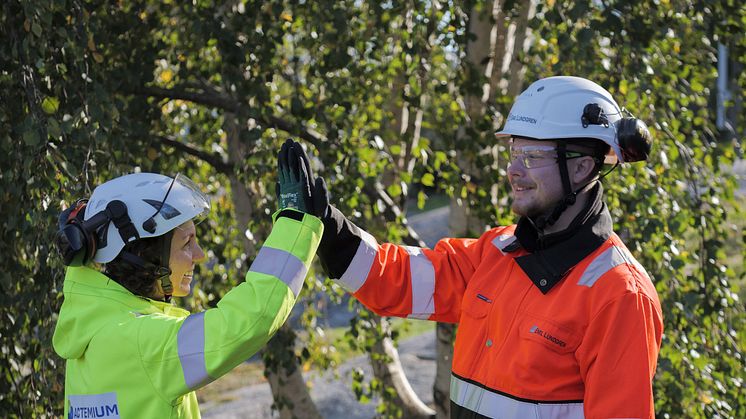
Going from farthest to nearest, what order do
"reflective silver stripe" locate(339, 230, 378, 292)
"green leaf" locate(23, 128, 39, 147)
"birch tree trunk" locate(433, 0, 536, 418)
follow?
"birch tree trunk" locate(433, 0, 536, 418)
"green leaf" locate(23, 128, 39, 147)
"reflective silver stripe" locate(339, 230, 378, 292)

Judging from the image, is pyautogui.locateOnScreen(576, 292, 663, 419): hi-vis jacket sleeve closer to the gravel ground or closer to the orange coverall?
the orange coverall

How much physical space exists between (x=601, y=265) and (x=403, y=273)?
67cm

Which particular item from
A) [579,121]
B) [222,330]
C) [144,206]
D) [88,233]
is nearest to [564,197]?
[579,121]

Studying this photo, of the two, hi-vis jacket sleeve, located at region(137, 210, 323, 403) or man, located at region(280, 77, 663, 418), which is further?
man, located at region(280, 77, 663, 418)

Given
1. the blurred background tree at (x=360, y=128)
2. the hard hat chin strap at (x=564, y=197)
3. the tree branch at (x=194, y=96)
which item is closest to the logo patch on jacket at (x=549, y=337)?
→ the hard hat chin strap at (x=564, y=197)

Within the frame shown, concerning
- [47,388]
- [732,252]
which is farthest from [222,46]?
[732,252]

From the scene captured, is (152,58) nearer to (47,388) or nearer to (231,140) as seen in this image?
(231,140)

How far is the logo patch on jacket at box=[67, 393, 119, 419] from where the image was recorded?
2.43 metres

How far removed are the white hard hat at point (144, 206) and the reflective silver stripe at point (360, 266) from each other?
0.50m

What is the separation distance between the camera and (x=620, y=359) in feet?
7.98

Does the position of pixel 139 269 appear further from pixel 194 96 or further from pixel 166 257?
pixel 194 96

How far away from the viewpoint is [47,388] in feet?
11.9

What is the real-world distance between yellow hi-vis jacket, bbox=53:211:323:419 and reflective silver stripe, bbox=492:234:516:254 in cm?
67

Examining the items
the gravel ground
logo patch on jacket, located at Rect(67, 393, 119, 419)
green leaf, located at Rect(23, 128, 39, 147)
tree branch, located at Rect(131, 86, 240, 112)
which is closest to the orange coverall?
logo patch on jacket, located at Rect(67, 393, 119, 419)
